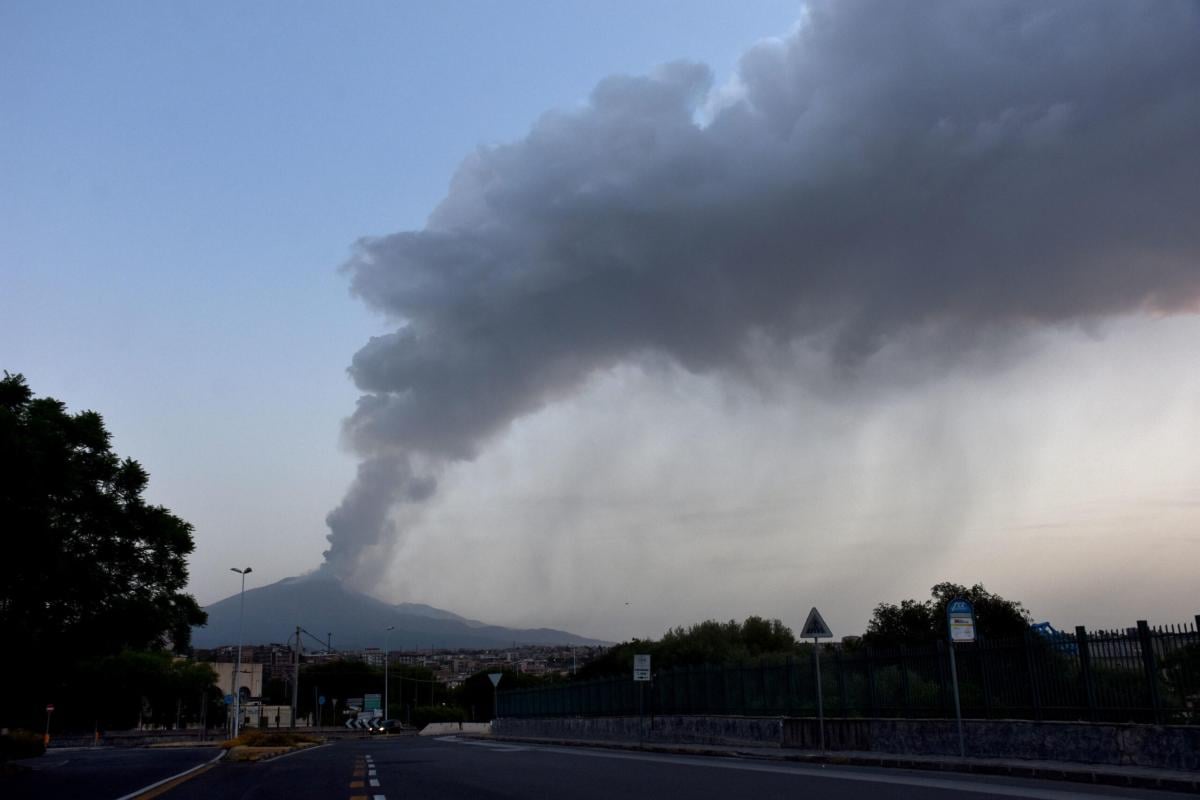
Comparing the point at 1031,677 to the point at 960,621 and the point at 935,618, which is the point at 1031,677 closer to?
the point at 960,621

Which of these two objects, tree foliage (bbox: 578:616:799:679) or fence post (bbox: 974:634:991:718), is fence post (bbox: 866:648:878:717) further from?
tree foliage (bbox: 578:616:799:679)

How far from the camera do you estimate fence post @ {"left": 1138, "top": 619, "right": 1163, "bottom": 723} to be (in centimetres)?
1619

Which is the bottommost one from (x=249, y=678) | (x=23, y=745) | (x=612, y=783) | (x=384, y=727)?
(x=384, y=727)

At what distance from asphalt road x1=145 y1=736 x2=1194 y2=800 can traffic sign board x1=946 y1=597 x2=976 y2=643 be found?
2794 mm

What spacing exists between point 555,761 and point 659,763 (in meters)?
2.50

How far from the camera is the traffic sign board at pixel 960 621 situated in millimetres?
19172

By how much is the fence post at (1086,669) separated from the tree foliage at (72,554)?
24.8 meters

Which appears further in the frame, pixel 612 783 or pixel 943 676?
pixel 943 676

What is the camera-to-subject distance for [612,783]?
14.6 metres

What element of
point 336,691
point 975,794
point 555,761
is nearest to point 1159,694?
point 975,794

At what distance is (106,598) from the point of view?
109 ft

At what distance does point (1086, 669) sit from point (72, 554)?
2900 cm

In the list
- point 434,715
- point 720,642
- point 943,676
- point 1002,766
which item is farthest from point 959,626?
point 434,715

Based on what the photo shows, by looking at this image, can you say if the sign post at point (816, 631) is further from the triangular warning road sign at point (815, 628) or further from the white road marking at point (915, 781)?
the white road marking at point (915, 781)
